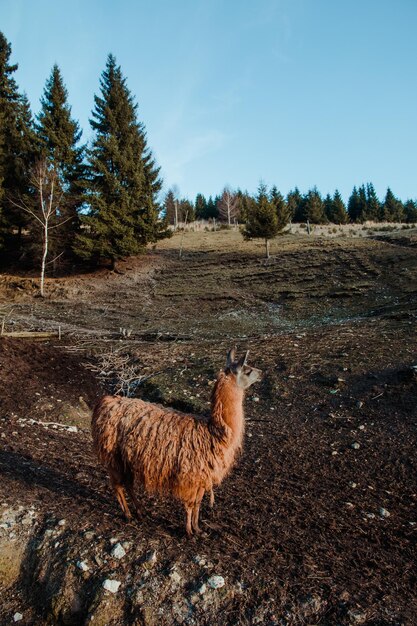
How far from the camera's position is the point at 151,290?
1160 inches

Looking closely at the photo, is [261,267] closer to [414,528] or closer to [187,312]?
[187,312]

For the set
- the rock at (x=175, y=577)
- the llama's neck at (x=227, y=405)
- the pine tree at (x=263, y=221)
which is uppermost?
the pine tree at (x=263, y=221)

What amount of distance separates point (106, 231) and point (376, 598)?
31090mm

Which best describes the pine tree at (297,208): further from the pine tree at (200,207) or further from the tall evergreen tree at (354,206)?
the pine tree at (200,207)

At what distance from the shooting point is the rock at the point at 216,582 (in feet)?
11.7

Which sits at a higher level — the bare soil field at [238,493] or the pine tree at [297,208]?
the pine tree at [297,208]

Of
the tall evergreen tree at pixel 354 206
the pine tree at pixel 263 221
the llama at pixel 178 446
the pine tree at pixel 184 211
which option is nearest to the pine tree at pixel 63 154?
the pine tree at pixel 263 221

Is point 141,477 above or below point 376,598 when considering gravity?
above

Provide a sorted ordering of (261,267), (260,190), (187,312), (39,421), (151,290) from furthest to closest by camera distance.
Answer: (260,190) < (261,267) < (151,290) < (187,312) < (39,421)

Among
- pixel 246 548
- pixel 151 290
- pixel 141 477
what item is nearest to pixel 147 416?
pixel 141 477

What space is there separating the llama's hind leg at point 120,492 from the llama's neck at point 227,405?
1.42 m

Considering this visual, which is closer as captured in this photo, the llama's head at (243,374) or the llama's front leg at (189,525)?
the llama's front leg at (189,525)

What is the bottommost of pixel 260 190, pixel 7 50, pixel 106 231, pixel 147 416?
pixel 147 416

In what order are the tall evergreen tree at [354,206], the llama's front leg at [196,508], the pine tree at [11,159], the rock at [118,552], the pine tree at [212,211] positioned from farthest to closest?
1. the pine tree at [212,211]
2. the tall evergreen tree at [354,206]
3. the pine tree at [11,159]
4. the llama's front leg at [196,508]
5. the rock at [118,552]
